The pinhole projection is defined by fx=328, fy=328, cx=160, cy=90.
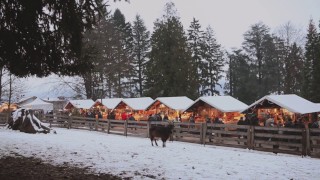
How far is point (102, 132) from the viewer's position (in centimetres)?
2434

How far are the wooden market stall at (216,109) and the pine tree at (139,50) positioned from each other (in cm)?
2870

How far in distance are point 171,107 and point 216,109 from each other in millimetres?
5563

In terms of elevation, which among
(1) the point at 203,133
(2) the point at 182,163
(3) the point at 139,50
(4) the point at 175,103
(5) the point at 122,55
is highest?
(3) the point at 139,50

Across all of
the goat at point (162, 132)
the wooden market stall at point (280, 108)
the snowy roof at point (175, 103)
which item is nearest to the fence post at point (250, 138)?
the goat at point (162, 132)

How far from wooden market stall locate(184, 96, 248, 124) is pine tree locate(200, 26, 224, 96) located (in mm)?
29667

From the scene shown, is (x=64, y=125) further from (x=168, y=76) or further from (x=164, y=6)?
(x=164, y=6)

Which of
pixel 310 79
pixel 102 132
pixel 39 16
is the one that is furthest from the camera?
pixel 310 79

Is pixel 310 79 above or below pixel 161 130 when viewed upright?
above

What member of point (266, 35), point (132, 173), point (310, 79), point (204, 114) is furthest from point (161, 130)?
point (266, 35)

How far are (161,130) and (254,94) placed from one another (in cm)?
3742

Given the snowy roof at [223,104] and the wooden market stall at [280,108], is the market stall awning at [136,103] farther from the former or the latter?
the wooden market stall at [280,108]

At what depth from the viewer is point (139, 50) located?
5900cm

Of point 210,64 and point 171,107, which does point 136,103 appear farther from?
point 210,64

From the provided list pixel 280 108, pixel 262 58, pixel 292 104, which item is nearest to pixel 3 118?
pixel 280 108
